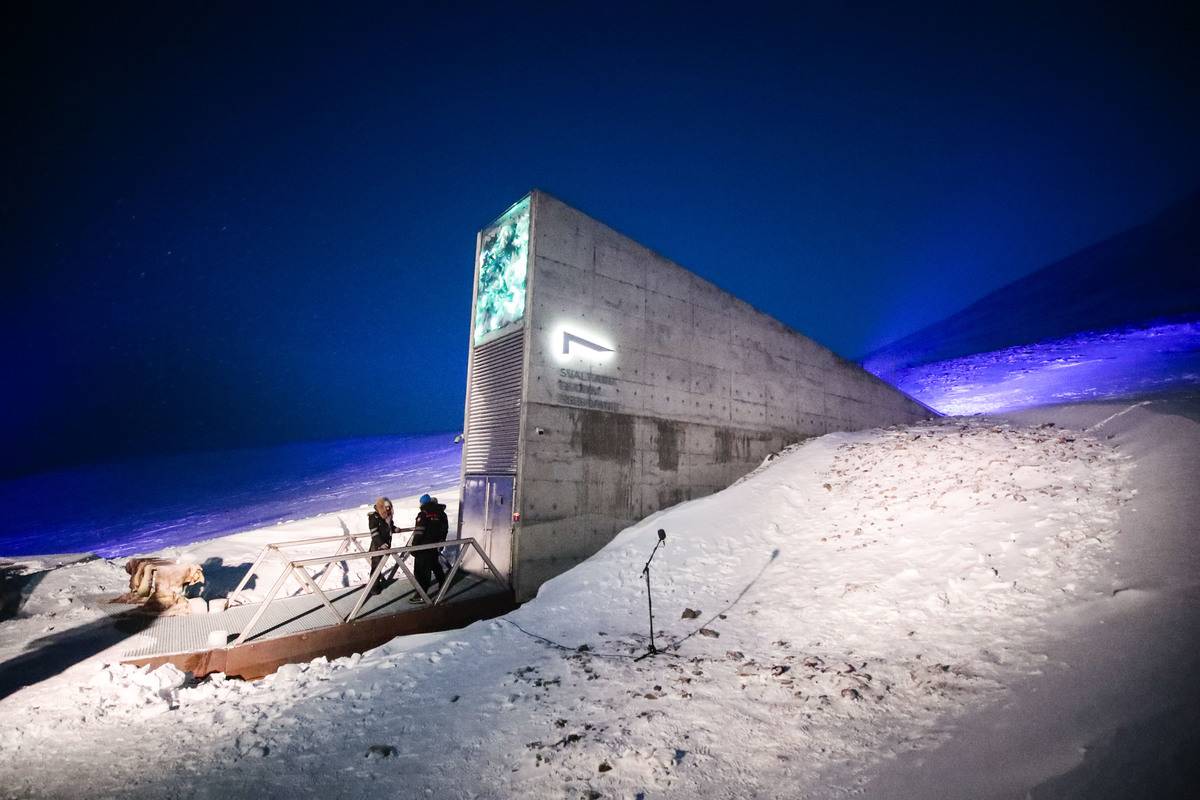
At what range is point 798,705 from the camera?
179 inches

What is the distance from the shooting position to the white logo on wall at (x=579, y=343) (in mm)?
10570

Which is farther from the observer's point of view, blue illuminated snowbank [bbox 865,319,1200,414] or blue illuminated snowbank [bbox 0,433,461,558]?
blue illuminated snowbank [bbox 0,433,461,558]

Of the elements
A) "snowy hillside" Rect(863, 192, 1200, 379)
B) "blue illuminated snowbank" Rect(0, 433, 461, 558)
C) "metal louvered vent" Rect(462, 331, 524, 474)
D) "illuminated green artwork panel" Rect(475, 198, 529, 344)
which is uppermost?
"snowy hillside" Rect(863, 192, 1200, 379)

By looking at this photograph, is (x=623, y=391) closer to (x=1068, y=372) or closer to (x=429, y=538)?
(x=429, y=538)

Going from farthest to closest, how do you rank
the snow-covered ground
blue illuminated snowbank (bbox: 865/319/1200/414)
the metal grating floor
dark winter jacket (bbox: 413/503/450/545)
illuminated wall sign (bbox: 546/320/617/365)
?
blue illuminated snowbank (bbox: 865/319/1200/414) → illuminated wall sign (bbox: 546/320/617/365) → dark winter jacket (bbox: 413/503/450/545) → the metal grating floor → the snow-covered ground

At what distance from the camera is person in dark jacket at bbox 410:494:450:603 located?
9.21m

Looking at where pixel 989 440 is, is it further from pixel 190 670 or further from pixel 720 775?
pixel 190 670

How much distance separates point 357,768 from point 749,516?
8.55 meters

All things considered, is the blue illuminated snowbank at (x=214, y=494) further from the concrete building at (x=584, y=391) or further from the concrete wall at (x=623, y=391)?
the concrete wall at (x=623, y=391)

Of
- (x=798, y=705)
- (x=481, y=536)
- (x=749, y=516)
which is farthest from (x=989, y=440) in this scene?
(x=481, y=536)

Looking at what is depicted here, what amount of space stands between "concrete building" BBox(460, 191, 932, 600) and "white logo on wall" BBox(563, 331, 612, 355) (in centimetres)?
3

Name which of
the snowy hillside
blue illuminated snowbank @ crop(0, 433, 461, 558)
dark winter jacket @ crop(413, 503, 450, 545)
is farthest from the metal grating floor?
the snowy hillside

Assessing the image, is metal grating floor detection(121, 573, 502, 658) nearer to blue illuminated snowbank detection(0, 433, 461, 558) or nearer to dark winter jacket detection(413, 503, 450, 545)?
dark winter jacket detection(413, 503, 450, 545)

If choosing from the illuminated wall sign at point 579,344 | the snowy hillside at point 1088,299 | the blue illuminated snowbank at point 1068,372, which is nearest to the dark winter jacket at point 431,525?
the illuminated wall sign at point 579,344
